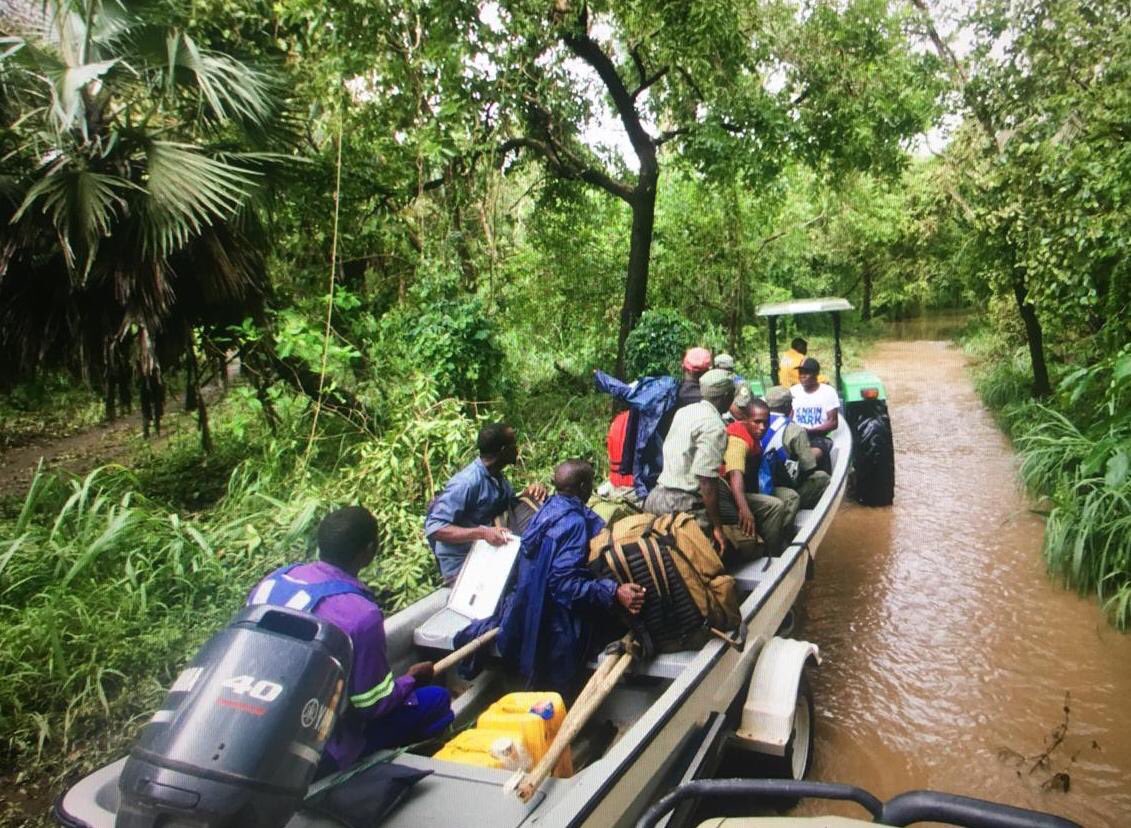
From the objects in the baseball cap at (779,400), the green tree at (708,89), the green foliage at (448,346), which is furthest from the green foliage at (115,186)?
the baseball cap at (779,400)

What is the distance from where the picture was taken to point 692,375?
5.07 m

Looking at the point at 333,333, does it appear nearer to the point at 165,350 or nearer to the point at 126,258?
the point at 165,350

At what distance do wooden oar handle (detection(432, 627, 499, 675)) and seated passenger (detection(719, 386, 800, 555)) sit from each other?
1.60 metres

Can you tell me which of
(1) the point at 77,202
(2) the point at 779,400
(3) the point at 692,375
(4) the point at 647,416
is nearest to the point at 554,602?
(4) the point at 647,416

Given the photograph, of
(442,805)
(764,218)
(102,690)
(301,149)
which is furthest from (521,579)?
(764,218)

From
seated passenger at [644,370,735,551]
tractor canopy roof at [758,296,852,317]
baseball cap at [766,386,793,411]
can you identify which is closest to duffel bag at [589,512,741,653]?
seated passenger at [644,370,735,551]

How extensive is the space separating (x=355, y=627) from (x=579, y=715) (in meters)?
0.98

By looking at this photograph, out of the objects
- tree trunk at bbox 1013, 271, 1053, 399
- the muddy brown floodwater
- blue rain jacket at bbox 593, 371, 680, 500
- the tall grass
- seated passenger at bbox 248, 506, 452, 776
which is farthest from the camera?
tree trunk at bbox 1013, 271, 1053, 399

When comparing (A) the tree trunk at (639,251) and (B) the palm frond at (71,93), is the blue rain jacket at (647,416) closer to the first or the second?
(B) the palm frond at (71,93)

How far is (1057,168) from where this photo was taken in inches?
233

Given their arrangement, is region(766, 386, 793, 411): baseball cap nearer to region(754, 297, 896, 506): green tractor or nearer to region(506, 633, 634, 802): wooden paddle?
region(754, 297, 896, 506): green tractor

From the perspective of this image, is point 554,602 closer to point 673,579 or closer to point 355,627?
point 673,579

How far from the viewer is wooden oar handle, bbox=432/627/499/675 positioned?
315 centimetres

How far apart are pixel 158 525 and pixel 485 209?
4.68m
